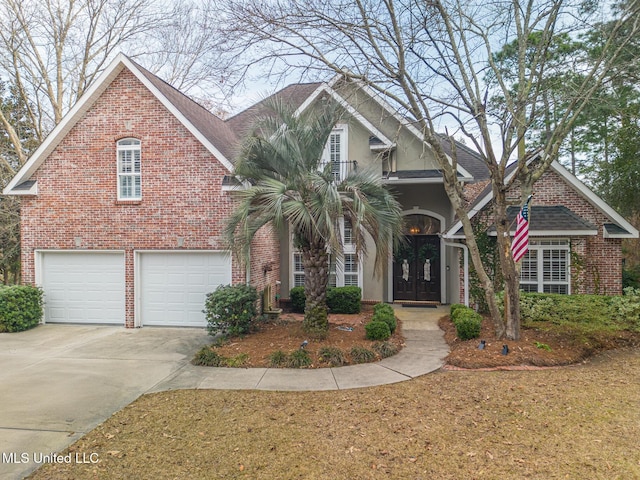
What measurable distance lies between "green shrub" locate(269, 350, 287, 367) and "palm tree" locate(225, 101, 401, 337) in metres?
1.13

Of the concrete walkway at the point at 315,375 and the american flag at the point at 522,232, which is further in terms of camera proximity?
the american flag at the point at 522,232

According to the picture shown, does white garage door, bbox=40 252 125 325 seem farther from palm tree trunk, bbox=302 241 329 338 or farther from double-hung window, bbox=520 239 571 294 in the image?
double-hung window, bbox=520 239 571 294

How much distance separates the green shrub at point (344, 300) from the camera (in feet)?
37.6

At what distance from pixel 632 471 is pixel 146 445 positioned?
4914 mm

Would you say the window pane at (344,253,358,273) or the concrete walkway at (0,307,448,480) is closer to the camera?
the concrete walkway at (0,307,448,480)

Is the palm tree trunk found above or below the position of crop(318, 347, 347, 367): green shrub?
above

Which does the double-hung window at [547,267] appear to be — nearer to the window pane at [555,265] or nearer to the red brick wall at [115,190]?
the window pane at [555,265]

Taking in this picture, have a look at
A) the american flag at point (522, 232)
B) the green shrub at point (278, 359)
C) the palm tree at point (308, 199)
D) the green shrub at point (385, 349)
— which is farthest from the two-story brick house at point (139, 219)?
the green shrub at point (278, 359)

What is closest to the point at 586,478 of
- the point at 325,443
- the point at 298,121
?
the point at 325,443

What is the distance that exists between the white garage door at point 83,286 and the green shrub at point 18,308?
45cm

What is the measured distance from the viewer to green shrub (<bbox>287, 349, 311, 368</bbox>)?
6.77m

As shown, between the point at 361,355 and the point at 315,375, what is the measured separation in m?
1.13

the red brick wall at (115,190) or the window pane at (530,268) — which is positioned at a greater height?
the red brick wall at (115,190)

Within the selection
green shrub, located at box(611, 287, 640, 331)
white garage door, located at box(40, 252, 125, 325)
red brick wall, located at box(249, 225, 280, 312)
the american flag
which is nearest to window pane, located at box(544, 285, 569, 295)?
green shrub, located at box(611, 287, 640, 331)
